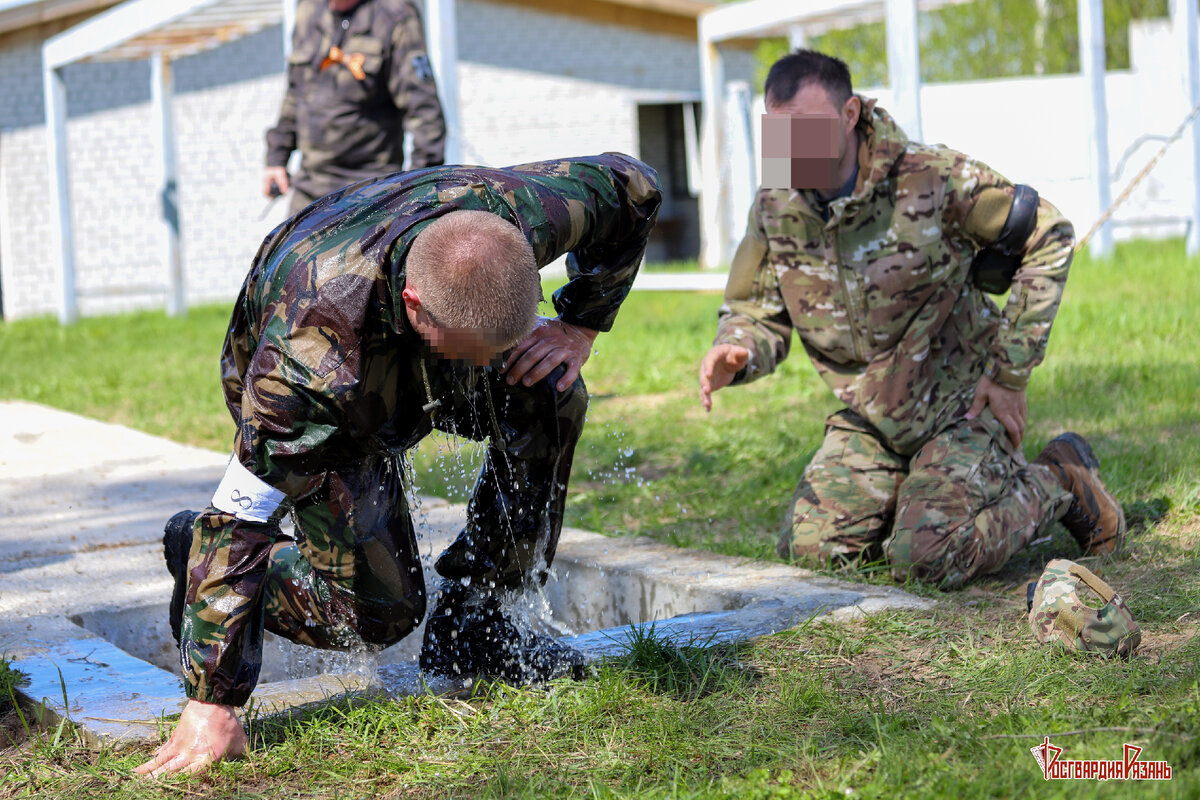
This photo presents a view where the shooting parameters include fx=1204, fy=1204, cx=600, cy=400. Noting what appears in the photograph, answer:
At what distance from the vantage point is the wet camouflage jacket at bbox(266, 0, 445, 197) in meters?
5.61

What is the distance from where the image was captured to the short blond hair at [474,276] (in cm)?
208

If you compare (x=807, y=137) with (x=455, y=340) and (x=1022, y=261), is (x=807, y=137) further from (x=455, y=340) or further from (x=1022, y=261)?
(x=455, y=340)

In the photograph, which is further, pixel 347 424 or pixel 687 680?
pixel 687 680

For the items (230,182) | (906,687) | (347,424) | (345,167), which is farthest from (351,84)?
(230,182)

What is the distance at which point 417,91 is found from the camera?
5598 mm

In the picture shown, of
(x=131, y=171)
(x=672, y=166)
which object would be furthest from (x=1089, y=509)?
(x=672, y=166)

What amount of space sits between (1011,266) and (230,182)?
12758mm

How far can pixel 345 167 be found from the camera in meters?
5.77

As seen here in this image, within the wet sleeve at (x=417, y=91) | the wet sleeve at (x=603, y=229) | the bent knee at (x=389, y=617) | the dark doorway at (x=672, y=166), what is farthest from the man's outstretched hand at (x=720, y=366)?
the dark doorway at (x=672, y=166)

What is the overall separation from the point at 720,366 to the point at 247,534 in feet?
5.21

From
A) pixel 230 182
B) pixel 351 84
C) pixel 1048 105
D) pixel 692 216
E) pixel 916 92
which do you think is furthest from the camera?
pixel 692 216

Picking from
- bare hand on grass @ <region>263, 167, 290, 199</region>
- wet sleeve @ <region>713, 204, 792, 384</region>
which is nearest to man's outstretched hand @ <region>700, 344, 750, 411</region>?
wet sleeve @ <region>713, 204, 792, 384</region>

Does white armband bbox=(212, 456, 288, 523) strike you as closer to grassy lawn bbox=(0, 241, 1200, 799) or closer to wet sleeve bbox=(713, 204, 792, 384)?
grassy lawn bbox=(0, 241, 1200, 799)

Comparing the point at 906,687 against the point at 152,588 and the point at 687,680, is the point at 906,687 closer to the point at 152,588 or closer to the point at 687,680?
the point at 687,680
